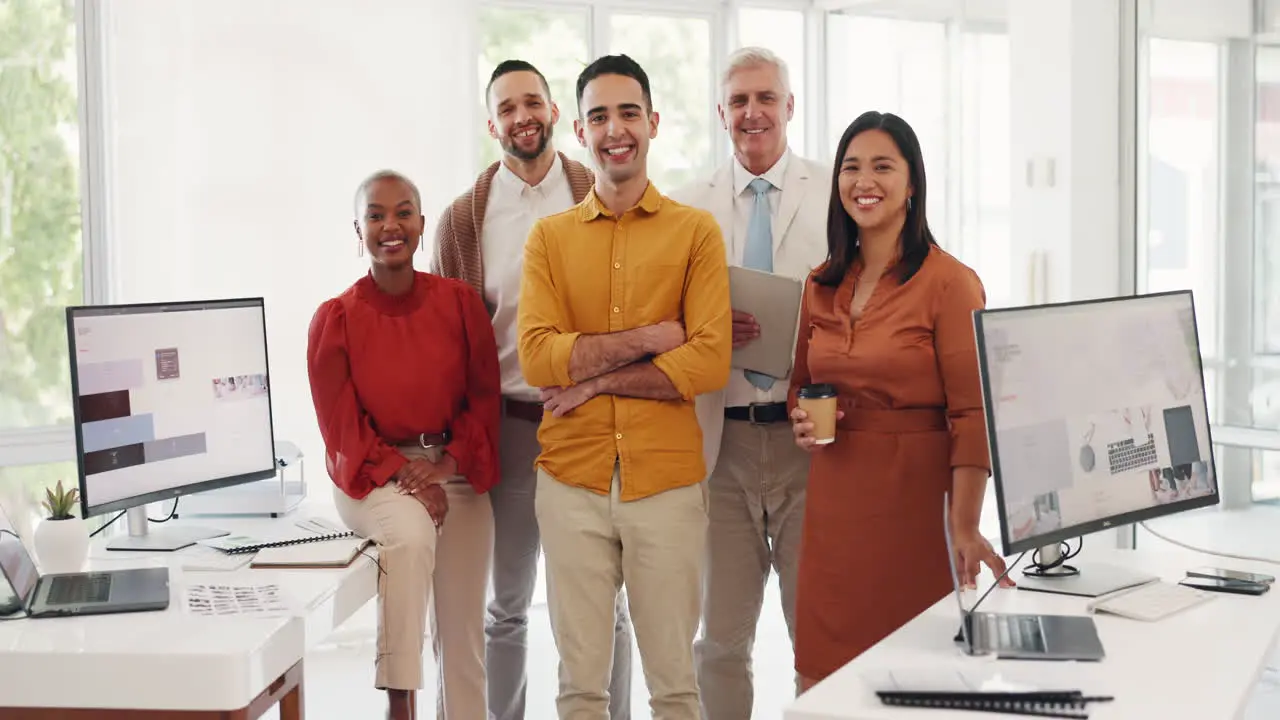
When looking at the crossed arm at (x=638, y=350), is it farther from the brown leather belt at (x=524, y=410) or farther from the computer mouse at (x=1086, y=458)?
the computer mouse at (x=1086, y=458)

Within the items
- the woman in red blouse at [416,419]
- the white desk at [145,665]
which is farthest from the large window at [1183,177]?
the white desk at [145,665]

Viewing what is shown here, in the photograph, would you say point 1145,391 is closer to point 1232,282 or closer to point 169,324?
point 169,324

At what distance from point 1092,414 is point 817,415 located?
1.56 feet

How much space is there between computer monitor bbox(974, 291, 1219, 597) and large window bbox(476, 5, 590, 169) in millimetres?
3192

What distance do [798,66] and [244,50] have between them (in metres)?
2.54

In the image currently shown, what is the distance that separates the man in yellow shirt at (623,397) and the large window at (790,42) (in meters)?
3.11

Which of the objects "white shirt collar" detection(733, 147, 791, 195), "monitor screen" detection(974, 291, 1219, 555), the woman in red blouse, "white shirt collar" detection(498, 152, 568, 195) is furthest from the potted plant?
"monitor screen" detection(974, 291, 1219, 555)

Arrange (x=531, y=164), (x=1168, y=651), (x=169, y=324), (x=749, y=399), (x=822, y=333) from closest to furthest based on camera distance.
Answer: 1. (x=1168, y=651)
2. (x=822, y=333)
3. (x=169, y=324)
4. (x=749, y=399)
5. (x=531, y=164)

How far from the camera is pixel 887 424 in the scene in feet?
7.84

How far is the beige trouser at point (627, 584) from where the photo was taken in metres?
2.57

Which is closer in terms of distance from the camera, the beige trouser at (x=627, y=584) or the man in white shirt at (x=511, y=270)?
the beige trouser at (x=627, y=584)

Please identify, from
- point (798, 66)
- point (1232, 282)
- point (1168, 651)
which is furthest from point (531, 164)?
point (798, 66)

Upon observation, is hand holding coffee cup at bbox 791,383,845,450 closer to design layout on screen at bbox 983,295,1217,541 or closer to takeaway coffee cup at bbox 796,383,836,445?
takeaway coffee cup at bbox 796,383,836,445

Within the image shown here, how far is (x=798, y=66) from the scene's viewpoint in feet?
19.2
